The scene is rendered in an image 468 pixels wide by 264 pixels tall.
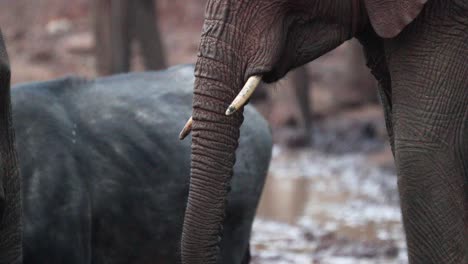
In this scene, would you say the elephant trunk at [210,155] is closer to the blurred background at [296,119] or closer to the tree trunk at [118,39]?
the blurred background at [296,119]

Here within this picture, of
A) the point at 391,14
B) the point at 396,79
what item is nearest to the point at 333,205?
the point at 396,79

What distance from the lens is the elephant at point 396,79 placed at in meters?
4.44

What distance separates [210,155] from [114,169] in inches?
67.9

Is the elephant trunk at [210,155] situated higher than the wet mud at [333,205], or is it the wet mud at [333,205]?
the elephant trunk at [210,155]

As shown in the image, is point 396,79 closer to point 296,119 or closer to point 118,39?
point 118,39

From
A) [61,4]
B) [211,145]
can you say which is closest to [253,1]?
[211,145]

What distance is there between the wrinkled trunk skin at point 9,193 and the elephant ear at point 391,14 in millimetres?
1318

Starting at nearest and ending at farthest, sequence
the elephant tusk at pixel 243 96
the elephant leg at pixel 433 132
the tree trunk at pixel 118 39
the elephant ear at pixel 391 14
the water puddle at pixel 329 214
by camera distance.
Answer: the elephant tusk at pixel 243 96 → the elephant ear at pixel 391 14 → the elephant leg at pixel 433 132 → the water puddle at pixel 329 214 → the tree trunk at pixel 118 39

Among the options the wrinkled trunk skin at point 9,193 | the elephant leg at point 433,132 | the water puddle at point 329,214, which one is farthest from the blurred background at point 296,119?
the wrinkled trunk skin at point 9,193

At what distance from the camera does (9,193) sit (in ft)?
14.9

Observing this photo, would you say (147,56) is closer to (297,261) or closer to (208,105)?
(297,261)

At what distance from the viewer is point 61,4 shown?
27406mm

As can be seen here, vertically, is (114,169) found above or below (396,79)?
below

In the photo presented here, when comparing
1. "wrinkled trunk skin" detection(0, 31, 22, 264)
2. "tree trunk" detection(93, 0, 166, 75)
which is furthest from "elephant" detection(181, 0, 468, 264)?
"tree trunk" detection(93, 0, 166, 75)
